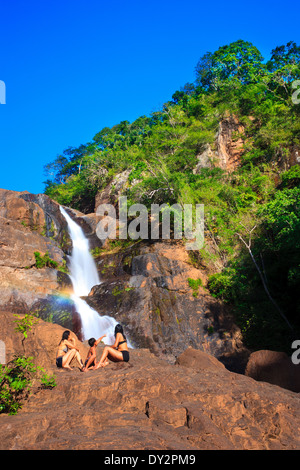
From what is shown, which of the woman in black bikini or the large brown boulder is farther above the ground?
the woman in black bikini

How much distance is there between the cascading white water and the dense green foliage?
587cm

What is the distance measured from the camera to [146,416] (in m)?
4.50

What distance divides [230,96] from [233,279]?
2450 centimetres

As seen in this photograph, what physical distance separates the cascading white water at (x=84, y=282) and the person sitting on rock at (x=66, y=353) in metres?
7.37

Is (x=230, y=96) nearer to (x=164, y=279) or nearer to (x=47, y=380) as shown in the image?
(x=164, y=279)

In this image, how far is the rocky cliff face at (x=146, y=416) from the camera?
365 cm

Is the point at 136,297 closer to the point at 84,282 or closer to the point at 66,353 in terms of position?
the point at 84,282

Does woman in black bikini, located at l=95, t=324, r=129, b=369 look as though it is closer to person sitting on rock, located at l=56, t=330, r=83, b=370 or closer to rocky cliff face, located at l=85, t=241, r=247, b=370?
person sitting on rock, located at l=56, t=330, r=83, b=370

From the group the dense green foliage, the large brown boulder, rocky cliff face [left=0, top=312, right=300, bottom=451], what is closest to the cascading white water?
the dense green foliage

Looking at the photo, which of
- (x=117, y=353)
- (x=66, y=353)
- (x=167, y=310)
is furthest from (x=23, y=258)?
(x=117, y=353)

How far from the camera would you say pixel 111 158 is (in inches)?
1442

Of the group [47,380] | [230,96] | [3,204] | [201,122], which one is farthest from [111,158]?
[47,380]

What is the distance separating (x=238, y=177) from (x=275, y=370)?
20.2m

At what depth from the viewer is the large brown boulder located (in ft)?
29.1
